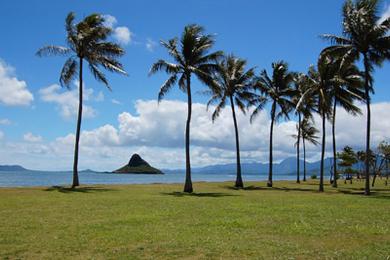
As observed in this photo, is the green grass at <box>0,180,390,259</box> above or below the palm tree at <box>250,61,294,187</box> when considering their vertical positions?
below

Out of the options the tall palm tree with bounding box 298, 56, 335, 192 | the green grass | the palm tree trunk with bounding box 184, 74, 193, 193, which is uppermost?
the tall palm tree with bounding box 298, 56, 335, 192

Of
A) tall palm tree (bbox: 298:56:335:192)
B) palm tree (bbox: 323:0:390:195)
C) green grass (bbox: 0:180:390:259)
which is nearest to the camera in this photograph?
green grass (bbox: 0:180:390:259)

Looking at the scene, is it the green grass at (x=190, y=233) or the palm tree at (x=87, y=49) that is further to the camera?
the palm tree at (x=87, y=49)

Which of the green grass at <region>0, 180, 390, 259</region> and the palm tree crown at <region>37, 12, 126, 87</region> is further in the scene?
the palm tree crown at <region>37, 12, 126, 87</region>

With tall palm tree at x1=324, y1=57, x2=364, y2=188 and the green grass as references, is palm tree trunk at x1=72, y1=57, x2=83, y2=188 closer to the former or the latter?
the green grass

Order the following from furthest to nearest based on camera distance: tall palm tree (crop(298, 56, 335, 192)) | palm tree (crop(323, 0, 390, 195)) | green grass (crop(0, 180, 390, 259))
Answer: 1. tall palm tree (crop(298, 56, 335, 192))
2. palm tree (crop(323, 0, 390, 195))
3. green grass (crop(0, 180, 390, 259))

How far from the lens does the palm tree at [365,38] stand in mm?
34656

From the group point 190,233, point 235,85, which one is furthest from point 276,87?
point 190,233

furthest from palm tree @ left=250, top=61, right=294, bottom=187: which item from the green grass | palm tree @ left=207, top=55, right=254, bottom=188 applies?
the green grass

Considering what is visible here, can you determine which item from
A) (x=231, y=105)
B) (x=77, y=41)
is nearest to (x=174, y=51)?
(x=77, y=41)

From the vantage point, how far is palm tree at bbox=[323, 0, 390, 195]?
34656 mm

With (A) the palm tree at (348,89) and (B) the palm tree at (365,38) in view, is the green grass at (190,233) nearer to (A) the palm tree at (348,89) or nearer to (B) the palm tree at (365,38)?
(B) the palm tree at (365,38)

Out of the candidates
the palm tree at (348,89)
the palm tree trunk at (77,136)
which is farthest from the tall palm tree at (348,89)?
the palm tree trunk at (77,136)

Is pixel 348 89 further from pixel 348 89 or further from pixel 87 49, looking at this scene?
pixel 87 49
